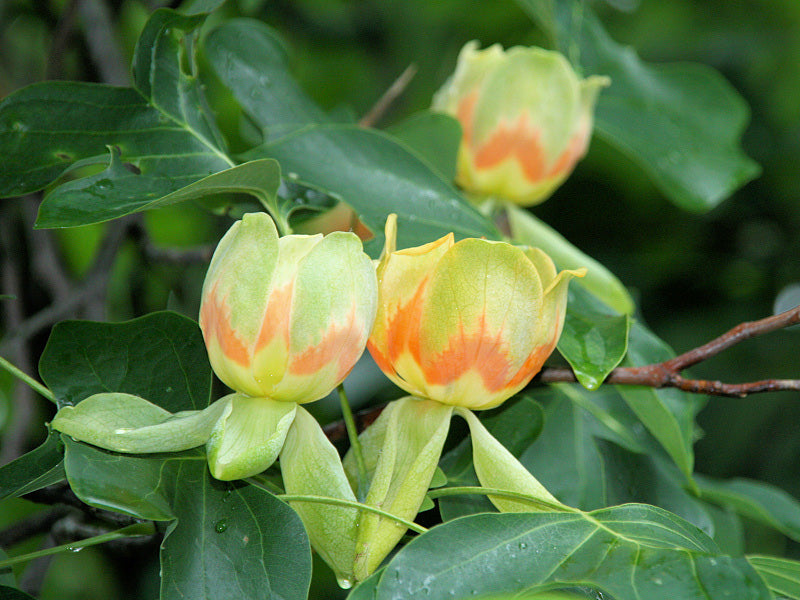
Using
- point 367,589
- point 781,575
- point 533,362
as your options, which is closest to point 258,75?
point 533,362

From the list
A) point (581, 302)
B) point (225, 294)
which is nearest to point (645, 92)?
point (581, 302)

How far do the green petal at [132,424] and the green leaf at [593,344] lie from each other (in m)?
0.29

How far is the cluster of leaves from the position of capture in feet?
1.68

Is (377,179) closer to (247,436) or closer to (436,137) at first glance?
(436,137)

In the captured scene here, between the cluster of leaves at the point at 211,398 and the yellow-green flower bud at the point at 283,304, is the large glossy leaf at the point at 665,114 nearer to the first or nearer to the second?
the cluster of leaves at the point at 211,398

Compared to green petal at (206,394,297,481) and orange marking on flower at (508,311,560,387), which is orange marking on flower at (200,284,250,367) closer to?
green petal at (206,394,297,481)

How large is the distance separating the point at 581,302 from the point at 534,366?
0.23 metres

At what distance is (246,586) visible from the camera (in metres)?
0.53

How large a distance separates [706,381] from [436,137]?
41 centimetres

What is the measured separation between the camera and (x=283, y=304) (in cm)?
52

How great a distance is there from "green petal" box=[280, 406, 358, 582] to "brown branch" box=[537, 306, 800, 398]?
25 cm

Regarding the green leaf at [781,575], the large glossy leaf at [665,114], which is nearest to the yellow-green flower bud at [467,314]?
the green leaf at [781,575]

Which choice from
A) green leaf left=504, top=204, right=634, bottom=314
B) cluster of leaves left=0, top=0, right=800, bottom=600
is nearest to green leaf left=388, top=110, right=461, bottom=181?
cluster of leaves left=0, top=0, right=800, bottom=600

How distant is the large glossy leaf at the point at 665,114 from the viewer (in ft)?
3.67
